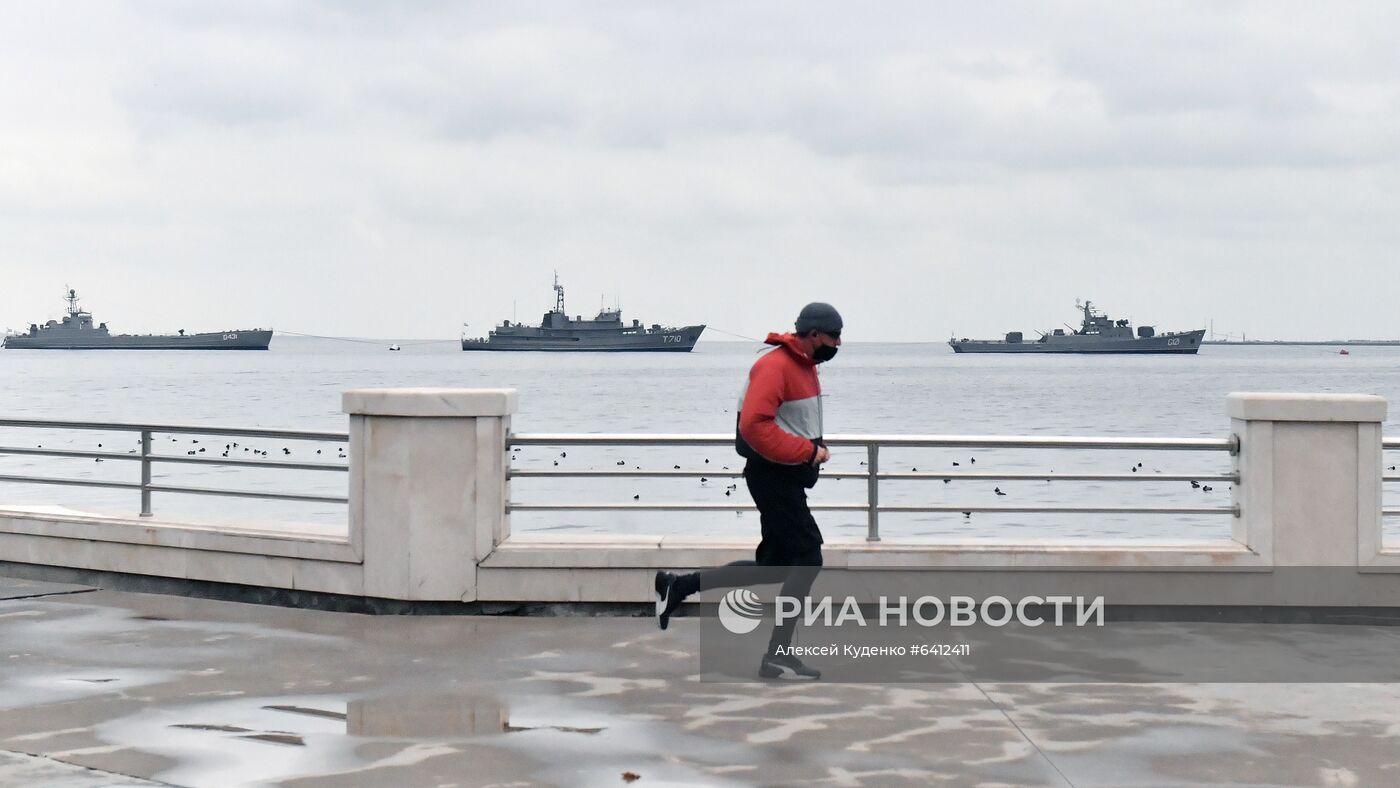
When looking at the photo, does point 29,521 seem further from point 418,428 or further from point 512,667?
point 512,667

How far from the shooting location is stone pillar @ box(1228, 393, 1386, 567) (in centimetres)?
1008

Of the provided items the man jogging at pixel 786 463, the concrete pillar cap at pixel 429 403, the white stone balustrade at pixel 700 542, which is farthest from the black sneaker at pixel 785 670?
the concrete pillar cap at pixel 429 403

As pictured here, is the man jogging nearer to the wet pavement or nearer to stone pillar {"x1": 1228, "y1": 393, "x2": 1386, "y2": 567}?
the wet pavement

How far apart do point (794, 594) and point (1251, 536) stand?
384 centimetres

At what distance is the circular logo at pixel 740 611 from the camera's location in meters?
9.54

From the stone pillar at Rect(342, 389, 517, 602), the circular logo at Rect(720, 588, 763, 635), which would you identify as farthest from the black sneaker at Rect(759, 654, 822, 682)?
the stone pillar at Rect(342, 389, 517, 602)

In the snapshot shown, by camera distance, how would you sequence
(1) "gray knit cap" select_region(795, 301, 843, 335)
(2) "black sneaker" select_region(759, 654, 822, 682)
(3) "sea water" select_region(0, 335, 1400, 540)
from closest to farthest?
(1) "gray knit cap" select_region(795, 301, 843, 335)
(2) "black sneaker" select_region(759, 654, 822, 682)
(3) "sea water" select_region(0, 335, 1400, 540)

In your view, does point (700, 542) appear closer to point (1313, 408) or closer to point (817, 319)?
point (817, 319)

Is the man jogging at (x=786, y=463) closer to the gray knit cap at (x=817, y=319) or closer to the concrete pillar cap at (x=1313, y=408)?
the gray knit cap at (x=817, y=319)

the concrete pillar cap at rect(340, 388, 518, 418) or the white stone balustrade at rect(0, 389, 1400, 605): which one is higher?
the concrete pillar cap at rect(340, 388, 518, 418)

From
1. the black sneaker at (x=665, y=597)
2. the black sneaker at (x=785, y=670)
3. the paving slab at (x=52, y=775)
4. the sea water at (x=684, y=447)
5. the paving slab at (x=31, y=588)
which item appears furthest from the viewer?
the sea water at (x=684, y=447)

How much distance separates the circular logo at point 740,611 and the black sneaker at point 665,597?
92cm

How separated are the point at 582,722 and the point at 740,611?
8.63ft

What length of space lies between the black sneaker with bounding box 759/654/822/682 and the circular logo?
1.36m
